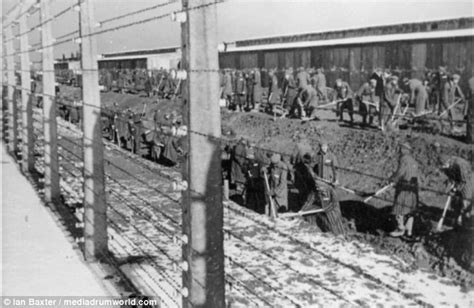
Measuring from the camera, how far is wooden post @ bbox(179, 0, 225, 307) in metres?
2.97

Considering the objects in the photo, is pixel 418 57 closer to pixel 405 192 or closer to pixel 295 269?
pixel 405 192

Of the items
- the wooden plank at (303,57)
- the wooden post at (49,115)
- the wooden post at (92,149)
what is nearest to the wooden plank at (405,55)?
the wooden plank at (303,57)

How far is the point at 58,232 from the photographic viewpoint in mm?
6766

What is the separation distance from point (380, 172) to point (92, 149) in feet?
41.5

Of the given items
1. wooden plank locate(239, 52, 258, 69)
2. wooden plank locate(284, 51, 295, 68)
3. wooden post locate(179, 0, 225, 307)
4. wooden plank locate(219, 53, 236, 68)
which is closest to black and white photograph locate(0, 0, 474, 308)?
wooden post locate(179, 0, 225, 307)

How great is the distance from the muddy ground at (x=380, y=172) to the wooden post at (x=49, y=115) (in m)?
4.64

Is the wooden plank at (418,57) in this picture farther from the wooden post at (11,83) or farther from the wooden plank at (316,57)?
the wooden post at (11,83)

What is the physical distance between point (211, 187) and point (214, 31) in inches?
35.1

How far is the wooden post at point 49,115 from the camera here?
782 cm

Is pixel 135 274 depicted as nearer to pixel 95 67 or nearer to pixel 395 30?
pixel 95 67

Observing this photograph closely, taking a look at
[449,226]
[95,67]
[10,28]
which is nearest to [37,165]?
[10,28]

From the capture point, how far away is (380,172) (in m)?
16.9

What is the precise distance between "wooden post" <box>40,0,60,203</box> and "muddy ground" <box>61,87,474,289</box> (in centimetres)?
464

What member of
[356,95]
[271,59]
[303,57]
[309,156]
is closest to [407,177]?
[309,156]
